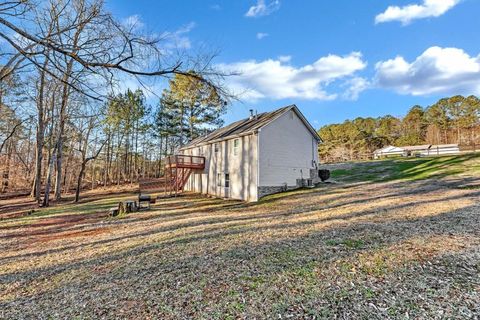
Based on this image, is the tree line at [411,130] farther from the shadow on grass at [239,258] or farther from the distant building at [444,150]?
the shadow on grass at [239,258]

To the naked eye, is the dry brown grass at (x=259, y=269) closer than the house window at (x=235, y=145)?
Yes

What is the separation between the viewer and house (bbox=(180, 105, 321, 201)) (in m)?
15.7

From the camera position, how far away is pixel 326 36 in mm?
17312

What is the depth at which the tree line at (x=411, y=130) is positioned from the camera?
1830 inches

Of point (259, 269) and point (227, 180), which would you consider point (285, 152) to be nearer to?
point (227, 180)

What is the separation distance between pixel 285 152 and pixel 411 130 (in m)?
49.9

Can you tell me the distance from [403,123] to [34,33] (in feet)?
213

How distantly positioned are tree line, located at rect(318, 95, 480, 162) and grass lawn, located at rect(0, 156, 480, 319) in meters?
41.1

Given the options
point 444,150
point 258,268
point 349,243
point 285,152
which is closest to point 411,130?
point 444,150

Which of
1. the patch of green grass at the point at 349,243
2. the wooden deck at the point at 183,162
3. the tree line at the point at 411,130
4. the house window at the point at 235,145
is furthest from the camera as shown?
the tree line at the point at 411,130

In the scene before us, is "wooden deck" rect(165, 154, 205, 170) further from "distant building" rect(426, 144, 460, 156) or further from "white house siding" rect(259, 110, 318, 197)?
"distant building" rect(426, 144, 460, 156)

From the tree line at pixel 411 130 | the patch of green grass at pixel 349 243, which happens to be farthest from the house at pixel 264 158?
the tree line at pixel 411 130

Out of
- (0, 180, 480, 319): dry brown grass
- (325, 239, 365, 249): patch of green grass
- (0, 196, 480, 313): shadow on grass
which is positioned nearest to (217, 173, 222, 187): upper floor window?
(0, 180, 480, 319): dry brown grass

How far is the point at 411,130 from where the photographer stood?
53.9 meters
